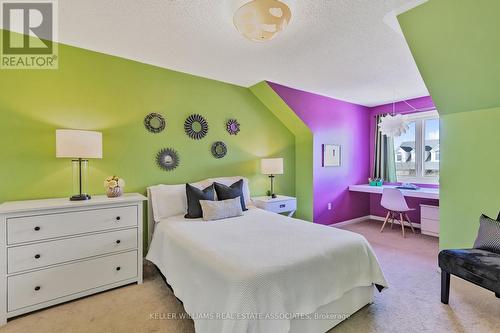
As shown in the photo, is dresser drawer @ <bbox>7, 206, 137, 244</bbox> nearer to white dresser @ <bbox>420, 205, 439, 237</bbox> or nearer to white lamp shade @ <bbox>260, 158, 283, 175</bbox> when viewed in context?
white lamp shade @ <bbox>260, 158, 283, 175</bbox>

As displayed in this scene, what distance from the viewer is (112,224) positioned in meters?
2.28

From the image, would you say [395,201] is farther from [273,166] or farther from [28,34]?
[28,34]

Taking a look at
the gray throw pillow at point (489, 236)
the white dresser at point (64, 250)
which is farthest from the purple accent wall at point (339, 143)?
the white dresser at point (64, 250)

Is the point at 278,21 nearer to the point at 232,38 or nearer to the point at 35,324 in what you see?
the point at 232,38

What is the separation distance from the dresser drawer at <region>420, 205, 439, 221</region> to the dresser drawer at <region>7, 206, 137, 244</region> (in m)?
4.50

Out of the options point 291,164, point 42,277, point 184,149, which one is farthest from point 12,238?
point 291,164

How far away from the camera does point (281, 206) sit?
3600mm

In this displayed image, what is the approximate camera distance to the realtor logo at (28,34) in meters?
1.91

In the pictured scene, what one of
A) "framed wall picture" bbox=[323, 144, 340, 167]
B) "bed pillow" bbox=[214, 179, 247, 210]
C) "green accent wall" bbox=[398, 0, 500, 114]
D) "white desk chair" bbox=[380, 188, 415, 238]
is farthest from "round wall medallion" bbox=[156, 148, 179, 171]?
"white desk chair" bbox=[380, 188, 415, 238]

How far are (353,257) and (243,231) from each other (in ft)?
3.04

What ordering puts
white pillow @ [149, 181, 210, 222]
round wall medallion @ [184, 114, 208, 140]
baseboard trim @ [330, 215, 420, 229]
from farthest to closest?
baseboard trim @ [330, 215, 420, 229] < round wall medallion @ [184, 114, 208, 140] < white pillow @ [149, 181, 210, 222]

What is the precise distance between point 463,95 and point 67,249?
4067 millimetres

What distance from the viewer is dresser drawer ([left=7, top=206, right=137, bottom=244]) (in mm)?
1884

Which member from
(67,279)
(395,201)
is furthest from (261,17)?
(395,201)
